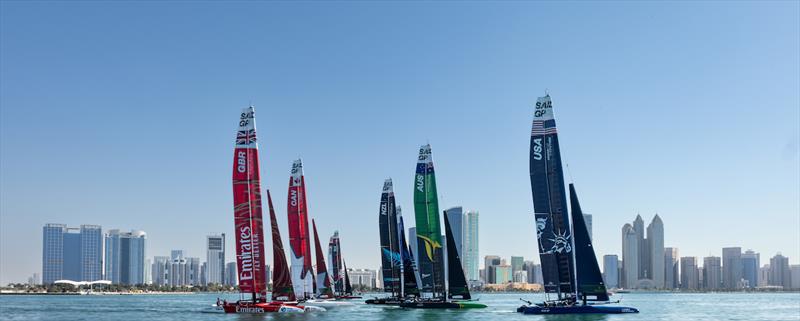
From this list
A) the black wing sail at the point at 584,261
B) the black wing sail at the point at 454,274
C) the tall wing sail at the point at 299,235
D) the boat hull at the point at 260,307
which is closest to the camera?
the boat hull at the point at 260,307

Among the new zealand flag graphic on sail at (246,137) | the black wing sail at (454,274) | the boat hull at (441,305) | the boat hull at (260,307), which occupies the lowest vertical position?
the boat hull at (441,305)

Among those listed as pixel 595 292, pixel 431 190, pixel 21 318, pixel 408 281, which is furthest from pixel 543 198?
pixel 21 318

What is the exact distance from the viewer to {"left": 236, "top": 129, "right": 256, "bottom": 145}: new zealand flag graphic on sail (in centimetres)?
5725

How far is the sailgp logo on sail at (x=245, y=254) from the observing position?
5747cm

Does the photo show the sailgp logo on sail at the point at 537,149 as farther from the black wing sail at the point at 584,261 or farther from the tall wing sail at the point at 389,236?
the tall wing sail at the point at 389,236

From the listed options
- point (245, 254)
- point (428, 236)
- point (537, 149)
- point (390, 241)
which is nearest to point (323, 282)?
point (390, 241)

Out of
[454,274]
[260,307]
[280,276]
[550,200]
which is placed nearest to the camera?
[260,307]

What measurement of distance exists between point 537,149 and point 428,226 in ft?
45.9

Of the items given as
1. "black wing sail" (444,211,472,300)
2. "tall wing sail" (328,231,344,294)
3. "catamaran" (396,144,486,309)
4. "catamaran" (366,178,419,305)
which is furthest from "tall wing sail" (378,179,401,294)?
"tall wing sail" (328,231,344,294)

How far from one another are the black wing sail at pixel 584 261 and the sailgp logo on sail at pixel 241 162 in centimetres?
2019

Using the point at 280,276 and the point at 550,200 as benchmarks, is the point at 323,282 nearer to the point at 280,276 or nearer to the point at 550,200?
the point at 280,276

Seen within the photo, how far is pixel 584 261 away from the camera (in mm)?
59000

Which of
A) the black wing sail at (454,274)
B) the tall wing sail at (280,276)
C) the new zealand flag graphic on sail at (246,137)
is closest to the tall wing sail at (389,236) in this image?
the black wing sail at (454,274)

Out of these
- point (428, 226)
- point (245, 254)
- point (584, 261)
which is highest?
point (428, 226)
